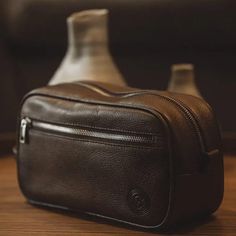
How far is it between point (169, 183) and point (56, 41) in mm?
629

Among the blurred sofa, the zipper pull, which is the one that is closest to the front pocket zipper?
the zipper pull

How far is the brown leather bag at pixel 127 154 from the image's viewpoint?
0.73 m

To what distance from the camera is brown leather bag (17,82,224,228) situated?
735 mm

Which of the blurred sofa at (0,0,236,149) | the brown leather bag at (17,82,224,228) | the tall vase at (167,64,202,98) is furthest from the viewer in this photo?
the blurred sofa at (0,0,236,149)

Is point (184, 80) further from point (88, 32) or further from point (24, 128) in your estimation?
point (24, 128)

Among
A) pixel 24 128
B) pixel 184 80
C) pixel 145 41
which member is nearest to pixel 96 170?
pixel 24 128

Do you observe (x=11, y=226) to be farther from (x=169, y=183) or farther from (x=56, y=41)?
(x=56, y=41)

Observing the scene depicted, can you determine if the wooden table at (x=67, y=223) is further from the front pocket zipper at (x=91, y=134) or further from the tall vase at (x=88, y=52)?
the tall vase at (x=88, y=52)

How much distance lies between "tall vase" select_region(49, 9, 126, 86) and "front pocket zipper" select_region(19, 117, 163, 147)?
0.65ft

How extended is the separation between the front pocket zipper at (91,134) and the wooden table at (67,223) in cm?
9

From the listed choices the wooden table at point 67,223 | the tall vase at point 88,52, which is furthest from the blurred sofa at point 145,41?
the wooden table at point 67,223

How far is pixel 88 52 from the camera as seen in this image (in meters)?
1.08

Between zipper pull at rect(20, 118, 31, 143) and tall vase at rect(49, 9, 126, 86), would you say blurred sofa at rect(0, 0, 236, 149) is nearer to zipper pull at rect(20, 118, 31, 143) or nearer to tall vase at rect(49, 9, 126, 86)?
tall vase at rect(49, 9, 126, 86)

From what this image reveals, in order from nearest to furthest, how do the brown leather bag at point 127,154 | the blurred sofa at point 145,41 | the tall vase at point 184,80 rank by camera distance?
the brown leather bag at point 127,154 < the tall vase at point 184,80 < the blurred sofa at point 145,41
